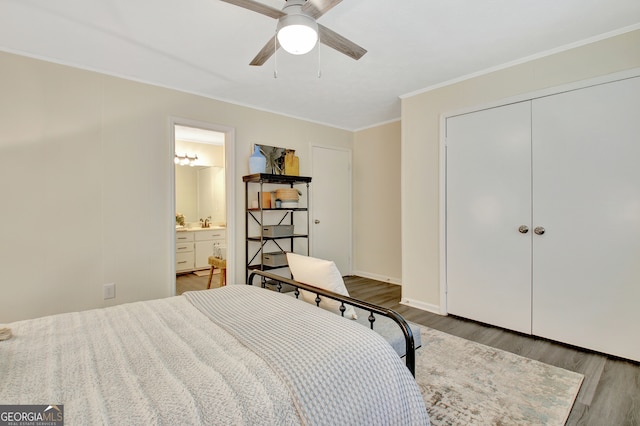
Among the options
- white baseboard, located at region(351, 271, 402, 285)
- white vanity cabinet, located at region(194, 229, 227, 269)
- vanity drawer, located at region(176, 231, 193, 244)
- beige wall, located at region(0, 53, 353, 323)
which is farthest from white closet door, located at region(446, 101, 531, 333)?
vanity drawer, located at region(176, 231, 193, 244)

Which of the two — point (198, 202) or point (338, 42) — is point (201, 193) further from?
point (338, 42)

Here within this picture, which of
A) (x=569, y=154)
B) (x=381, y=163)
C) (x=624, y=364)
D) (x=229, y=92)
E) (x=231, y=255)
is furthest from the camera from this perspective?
(x=381, y=163)

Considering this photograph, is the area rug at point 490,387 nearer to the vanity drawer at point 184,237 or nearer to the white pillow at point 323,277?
the white pillow at point 323,277

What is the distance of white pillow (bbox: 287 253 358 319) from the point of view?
1.88 metres

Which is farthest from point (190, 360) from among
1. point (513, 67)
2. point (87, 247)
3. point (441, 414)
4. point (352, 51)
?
point (513, 67)

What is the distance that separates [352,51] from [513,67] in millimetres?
1780

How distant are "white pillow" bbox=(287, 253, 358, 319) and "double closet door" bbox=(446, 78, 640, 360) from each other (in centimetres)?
178

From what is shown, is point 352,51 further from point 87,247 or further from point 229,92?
point 87,247

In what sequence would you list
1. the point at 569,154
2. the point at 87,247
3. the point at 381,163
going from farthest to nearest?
the point at 381,163
the point at 87,247
the point at 569,154

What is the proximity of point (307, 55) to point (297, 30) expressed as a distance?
43.8 inches

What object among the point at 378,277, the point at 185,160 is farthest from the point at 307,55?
the point at 185,160

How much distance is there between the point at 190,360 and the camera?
1.12m

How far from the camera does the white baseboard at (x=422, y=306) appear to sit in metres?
3.35

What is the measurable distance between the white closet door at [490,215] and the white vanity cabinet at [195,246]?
3657 millimetres
